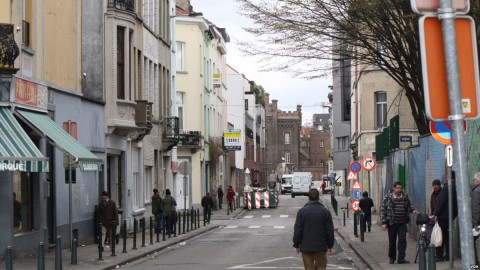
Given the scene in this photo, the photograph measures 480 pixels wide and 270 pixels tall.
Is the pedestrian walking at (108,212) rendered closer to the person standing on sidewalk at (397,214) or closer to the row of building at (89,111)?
the row of building at (89,111)

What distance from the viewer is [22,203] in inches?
894

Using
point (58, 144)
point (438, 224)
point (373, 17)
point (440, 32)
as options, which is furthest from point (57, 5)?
point (440, 32)

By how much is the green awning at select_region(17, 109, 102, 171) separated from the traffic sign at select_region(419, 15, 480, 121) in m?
16.8

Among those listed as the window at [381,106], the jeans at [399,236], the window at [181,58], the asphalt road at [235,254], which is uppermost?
the window at [181,58]

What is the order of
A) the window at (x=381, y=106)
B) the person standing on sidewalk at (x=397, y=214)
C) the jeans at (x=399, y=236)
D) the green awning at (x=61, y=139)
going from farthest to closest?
the window at (x=381, y=106)
the green awning at (x=61, y=139)
the jeans at (x=399, y=236)
the person standing on sidewalk at (x=397, y=214)

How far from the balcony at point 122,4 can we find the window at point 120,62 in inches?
29.2

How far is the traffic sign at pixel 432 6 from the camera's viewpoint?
19.0ft

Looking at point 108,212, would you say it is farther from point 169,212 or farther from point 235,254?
point 169,212

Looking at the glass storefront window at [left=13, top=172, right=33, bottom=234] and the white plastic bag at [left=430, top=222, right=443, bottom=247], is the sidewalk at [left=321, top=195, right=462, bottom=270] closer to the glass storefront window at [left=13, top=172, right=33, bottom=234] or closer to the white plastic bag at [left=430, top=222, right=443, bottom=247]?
the white plastic bag at [left=430, top=222, right=443, bottom=247]

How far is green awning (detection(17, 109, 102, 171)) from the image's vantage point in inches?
868

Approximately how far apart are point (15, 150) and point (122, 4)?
14.2 metres

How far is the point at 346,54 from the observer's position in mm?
23969

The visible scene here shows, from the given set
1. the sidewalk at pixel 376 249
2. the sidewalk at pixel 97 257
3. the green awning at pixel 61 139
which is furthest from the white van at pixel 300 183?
the green awning at pixel 61 139

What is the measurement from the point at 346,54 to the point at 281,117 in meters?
135
